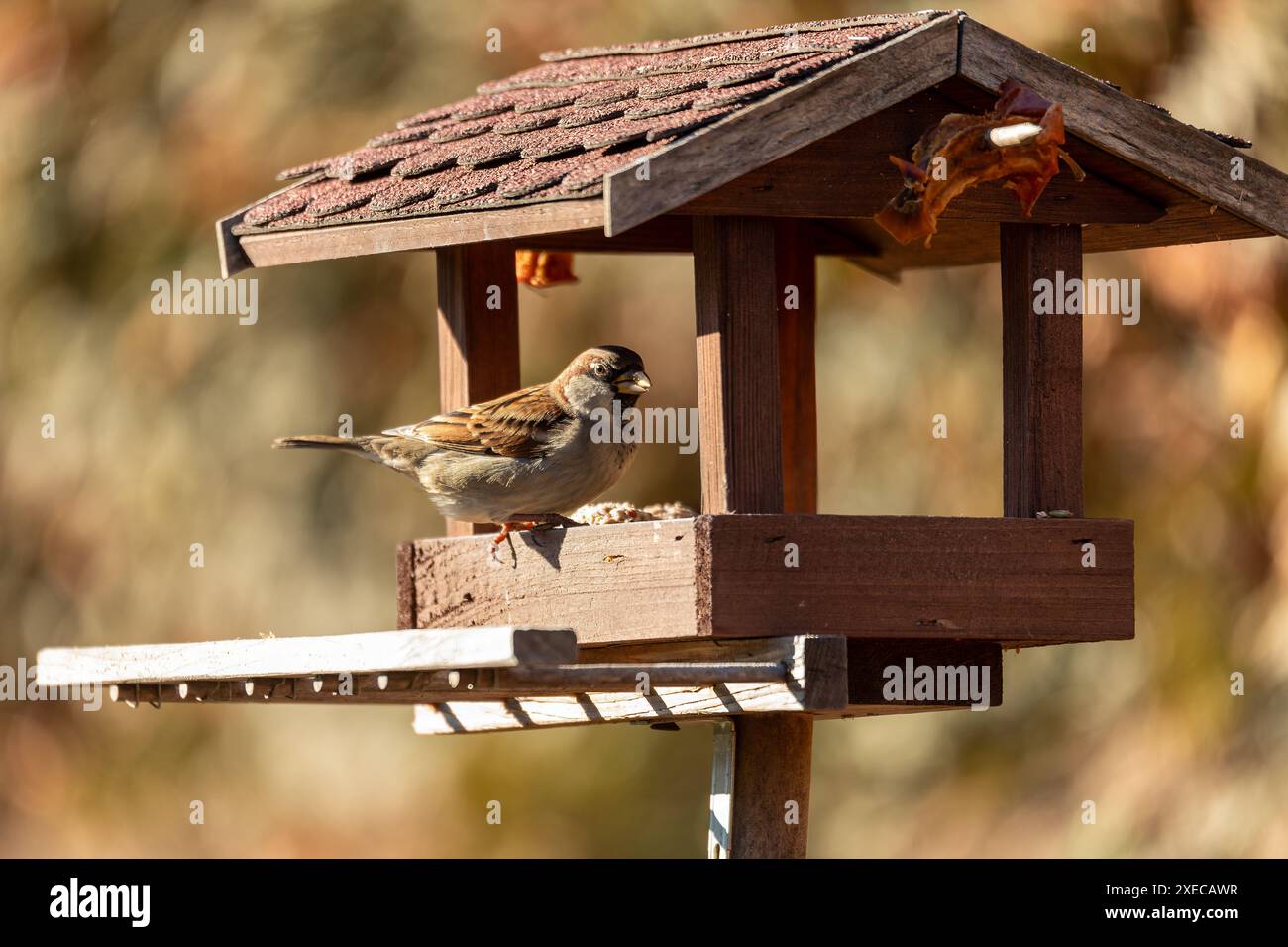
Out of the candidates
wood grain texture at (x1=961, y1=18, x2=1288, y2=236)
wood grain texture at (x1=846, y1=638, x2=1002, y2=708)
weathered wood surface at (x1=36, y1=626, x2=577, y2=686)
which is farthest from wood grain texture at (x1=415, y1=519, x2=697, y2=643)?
wood grain texture at (x1=961, y1=18, x2=1288, y2=236)

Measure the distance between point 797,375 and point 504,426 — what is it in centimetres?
96

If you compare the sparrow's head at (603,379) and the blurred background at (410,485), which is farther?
the blurred background at (410,485)

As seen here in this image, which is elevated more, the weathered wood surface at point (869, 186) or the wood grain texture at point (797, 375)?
the weathered wood surface at point (869, 186)

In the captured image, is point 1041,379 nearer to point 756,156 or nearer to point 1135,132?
point 1135,132

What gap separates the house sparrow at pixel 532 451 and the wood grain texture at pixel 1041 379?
87 centimetres

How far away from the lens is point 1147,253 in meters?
7.85

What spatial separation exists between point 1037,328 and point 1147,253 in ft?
10.9

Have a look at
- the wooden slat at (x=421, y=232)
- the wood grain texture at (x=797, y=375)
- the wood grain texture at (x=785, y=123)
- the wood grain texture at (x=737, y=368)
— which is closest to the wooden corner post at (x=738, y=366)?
the wood grain texture at (x=737, y=368)

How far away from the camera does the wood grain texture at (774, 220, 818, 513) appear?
18.0ft

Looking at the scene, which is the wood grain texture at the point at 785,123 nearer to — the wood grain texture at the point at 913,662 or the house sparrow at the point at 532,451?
the house sparrow at the point at 532,451

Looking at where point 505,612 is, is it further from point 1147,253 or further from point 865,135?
point 1147,253

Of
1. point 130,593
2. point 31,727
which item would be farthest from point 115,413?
point 31,727

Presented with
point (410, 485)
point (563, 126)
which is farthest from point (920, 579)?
point (410, 485)

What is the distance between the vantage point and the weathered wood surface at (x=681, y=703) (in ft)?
14.0
